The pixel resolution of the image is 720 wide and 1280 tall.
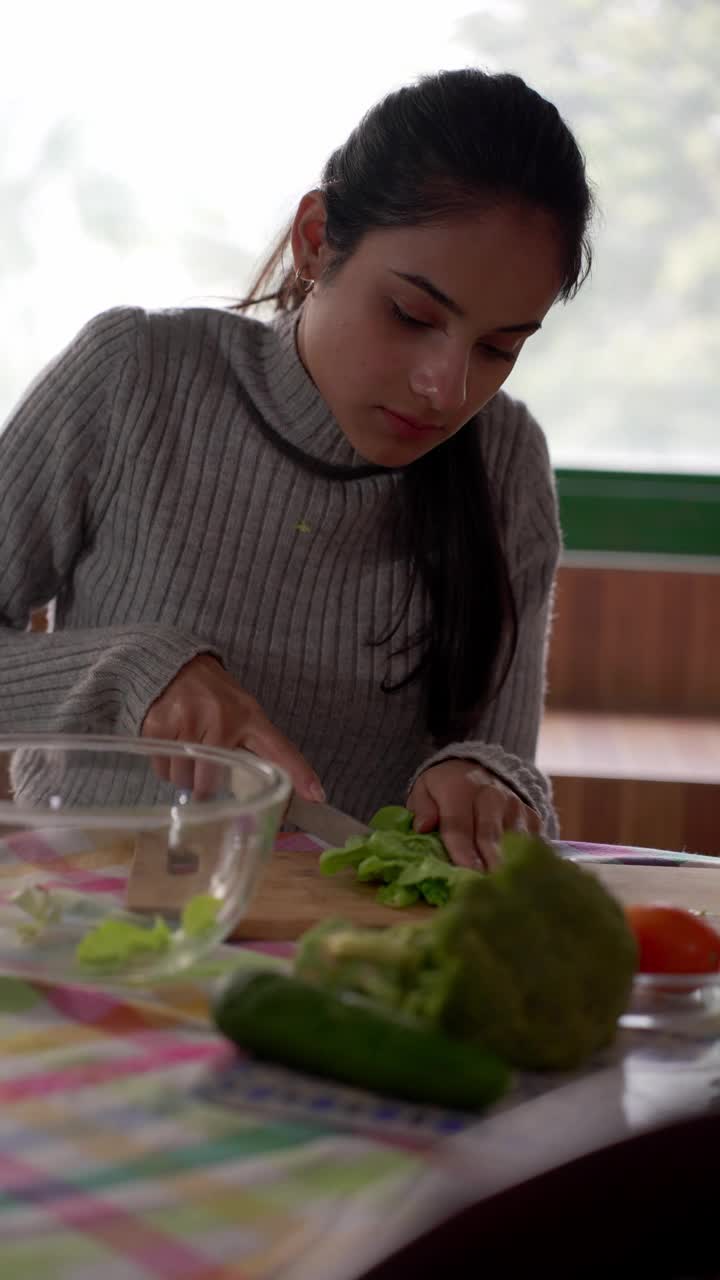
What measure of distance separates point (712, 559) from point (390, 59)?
110 centimetres

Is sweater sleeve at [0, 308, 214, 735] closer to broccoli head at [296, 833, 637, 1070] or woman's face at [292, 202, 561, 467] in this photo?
woman's face at [292, 202, 561, 467]

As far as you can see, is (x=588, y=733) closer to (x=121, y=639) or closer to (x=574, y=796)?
(x=574, y=796)

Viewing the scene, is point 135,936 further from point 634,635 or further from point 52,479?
point 634,635

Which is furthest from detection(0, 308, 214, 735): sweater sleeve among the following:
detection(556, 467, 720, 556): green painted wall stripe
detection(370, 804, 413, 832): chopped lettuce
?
detection(556, 467, 720, 556): green painted wall stripe

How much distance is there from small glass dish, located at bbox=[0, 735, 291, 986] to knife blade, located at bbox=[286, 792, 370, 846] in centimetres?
31

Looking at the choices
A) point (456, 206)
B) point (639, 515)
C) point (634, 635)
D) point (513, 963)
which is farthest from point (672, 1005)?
point (639, 515)

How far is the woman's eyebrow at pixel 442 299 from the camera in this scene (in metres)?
1.27

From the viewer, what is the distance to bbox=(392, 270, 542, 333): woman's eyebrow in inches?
49.9

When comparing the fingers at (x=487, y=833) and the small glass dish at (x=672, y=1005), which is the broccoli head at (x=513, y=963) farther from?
the fingers at (x=487, y=833)

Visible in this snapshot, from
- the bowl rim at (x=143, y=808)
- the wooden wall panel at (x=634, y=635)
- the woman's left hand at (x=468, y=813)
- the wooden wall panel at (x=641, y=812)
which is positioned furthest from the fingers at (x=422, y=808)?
the wooden wall panel at (x=634, y=635)

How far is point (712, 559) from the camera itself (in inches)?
111

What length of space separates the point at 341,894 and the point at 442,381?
473mm

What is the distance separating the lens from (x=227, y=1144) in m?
0.64

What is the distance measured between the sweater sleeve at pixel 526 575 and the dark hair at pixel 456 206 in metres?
0.05
